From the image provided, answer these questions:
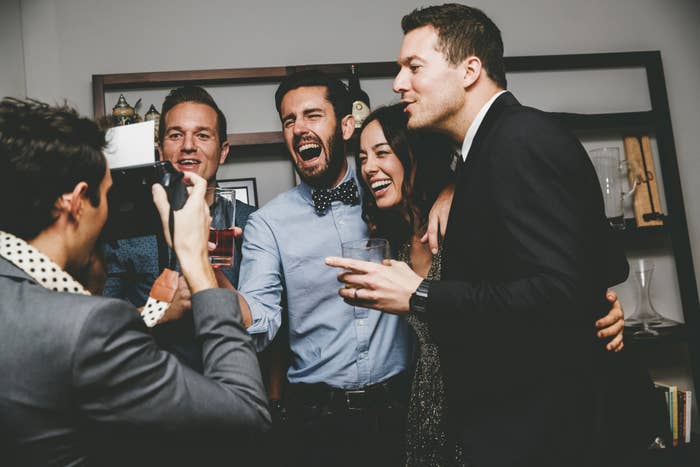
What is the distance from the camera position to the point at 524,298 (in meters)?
1.19

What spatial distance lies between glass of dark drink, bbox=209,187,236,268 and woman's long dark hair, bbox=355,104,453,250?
0.62 metres

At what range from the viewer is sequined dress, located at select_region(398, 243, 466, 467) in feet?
5.61

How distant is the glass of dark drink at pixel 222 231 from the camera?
1615 mm

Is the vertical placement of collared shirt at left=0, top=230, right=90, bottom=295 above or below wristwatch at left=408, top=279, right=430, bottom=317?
above

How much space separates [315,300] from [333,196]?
41 cm

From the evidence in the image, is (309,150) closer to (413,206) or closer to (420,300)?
(413,206)

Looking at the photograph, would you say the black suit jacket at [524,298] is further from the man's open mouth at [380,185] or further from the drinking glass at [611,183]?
the drinking glass at [611,183]

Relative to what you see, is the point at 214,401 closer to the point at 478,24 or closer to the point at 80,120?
the point at 80,120


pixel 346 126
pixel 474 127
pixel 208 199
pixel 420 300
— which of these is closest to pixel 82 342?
pixel 420 300

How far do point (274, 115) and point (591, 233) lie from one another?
7.13 ft

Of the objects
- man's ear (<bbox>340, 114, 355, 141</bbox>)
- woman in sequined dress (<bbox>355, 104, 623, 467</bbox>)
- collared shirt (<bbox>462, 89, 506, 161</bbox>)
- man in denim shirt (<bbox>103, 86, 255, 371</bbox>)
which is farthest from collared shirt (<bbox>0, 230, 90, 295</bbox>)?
man's ear (<bbox>340, 114, 355, 141</bbox>)

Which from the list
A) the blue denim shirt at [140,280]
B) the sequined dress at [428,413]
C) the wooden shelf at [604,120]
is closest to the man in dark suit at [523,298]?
the sequined dress at [428,413]

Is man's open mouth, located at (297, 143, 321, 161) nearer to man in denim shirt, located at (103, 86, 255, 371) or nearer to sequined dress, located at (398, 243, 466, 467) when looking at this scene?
man in denim shirt, located at (103, 86, 255, 371)

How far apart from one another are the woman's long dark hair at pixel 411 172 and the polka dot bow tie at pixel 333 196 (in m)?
0.10
